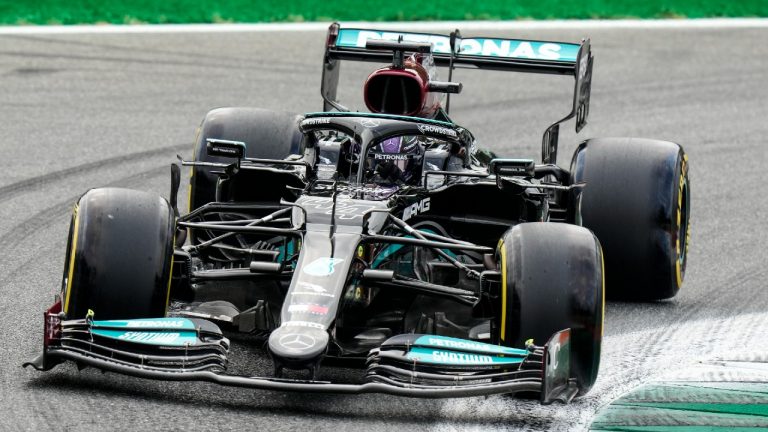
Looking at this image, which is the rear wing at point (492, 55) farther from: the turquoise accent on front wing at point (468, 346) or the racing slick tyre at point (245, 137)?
the turquoise accent on front wing at point (468, 346)

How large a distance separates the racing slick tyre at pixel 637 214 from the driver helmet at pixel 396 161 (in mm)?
1293

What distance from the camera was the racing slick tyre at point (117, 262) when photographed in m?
7.85

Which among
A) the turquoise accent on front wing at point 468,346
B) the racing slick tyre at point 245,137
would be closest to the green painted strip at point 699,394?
the turquoise accent on front wing at point 468,346

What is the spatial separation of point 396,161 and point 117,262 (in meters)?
2.34

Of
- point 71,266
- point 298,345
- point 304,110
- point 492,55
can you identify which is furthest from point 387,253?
point 304,110

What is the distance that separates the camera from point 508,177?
9.16m

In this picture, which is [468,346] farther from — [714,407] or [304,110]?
[304,110]

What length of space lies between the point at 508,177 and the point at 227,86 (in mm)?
8433

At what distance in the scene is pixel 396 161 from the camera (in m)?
9.56

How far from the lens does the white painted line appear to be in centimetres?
1923

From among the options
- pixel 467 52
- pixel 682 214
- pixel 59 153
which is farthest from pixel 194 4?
pixel 682 214

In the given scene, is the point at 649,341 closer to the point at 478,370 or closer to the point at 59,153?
the point at 478,370

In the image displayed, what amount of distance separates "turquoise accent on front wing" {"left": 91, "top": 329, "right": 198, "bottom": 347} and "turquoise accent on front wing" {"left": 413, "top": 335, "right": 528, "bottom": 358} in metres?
1.16

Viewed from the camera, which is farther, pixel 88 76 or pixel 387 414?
pixel 88 76
